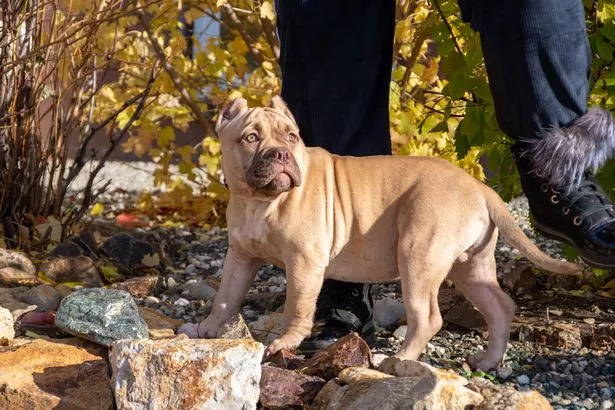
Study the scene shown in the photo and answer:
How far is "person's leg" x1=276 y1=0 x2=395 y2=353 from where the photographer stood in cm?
329

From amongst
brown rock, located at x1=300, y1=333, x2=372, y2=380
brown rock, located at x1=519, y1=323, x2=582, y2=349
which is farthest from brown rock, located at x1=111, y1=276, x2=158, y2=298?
brown rock, located at x1=519, y1=323, x2=582, y2=349

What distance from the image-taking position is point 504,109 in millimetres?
2896

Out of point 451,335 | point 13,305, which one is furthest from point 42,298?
point 451,335

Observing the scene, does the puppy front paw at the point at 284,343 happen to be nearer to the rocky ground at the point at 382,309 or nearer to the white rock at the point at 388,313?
the rocky ground at the point at 382,309

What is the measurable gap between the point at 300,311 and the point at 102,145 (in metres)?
5.99

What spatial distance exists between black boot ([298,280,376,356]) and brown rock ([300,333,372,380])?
0.51 meters

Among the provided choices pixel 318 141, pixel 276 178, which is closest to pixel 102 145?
pixel 318 141

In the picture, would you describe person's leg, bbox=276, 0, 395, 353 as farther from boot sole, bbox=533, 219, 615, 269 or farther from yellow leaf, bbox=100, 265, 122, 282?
yellow leaf, bbox=100, 265, 122, 282

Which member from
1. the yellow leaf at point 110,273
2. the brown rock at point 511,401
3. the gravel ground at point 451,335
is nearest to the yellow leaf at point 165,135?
the gravel ground at point 451,335

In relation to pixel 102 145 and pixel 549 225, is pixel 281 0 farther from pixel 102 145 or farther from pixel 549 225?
pixel 102 145

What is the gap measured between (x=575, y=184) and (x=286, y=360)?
0.96 metres

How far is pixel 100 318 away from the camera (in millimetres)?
2803

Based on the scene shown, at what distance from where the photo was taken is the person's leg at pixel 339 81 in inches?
130

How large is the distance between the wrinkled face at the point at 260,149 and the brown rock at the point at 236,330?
1.25ft
